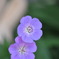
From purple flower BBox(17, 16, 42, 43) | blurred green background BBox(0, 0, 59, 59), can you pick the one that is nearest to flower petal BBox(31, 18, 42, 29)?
purple flower BBox(17, 16, 42, 43)

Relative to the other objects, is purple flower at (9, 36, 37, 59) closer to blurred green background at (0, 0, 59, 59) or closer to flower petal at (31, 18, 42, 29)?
A: flower petal at (31, 18, 42, 29)

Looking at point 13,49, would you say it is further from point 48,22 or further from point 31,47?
point 48,22

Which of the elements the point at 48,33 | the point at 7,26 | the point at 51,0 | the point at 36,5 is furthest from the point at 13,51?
the point at 51,0

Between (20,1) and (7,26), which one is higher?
(20,1)

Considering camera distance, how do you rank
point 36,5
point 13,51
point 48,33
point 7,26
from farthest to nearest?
point 36,5
point 7,26
point 48,33
point 13,51

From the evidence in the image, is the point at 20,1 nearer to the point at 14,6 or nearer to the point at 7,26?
the point at 14,6

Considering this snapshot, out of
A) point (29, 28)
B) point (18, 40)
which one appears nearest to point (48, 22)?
point (29, 28)
